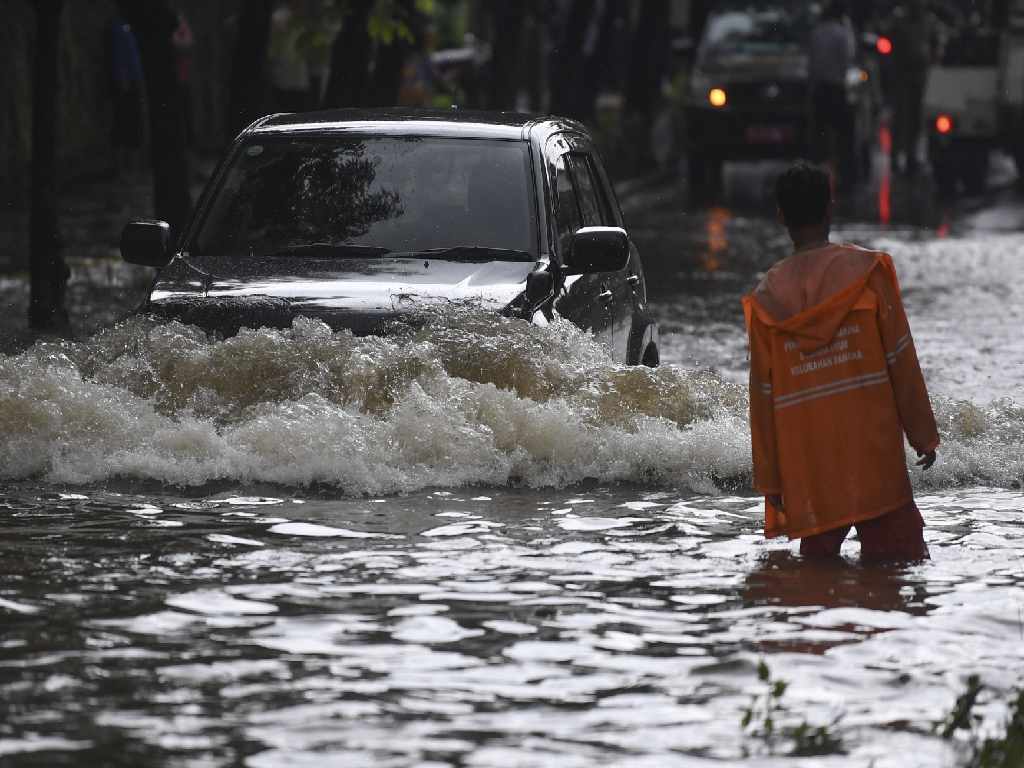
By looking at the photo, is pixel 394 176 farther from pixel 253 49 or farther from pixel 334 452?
pixel 253 49

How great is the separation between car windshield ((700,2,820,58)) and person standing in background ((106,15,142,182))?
313 inches

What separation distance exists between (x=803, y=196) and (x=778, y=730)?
→ 2.13 m

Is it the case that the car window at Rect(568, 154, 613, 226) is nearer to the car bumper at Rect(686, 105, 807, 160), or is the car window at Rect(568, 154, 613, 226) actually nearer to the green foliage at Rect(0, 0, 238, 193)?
the green foliage at Rect(0, 0, 238, 193)

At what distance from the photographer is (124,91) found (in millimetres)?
24531

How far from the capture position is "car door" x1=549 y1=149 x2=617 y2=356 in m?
9.03

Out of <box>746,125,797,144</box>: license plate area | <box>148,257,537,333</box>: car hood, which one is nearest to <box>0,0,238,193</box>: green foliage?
<box>746,125,797,144</box>: license plate area

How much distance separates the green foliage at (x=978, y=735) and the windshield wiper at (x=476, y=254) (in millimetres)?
4152

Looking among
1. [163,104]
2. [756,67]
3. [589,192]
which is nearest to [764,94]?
[756,67]

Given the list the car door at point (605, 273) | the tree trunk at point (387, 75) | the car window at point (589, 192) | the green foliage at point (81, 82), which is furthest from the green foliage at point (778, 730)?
the green foliage at point (81, 82)

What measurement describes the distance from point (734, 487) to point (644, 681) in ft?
10.3

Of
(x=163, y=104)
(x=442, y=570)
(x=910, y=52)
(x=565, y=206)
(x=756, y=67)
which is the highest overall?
(x=910, y=52)

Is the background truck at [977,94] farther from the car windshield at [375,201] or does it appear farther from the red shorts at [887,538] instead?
the red shorts at [887,538]

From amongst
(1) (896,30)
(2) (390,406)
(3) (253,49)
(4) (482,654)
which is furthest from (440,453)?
(1) (896,30)

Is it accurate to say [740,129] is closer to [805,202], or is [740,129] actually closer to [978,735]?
[805,202]
